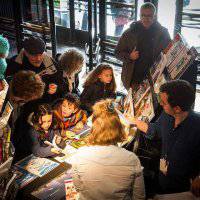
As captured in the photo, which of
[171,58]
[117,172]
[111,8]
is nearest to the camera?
[117,172]

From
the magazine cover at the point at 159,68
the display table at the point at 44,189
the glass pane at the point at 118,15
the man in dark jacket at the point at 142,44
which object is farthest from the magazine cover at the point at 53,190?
the glass pane at the point at 118,15

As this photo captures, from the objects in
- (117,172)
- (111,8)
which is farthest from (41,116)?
(111,8)

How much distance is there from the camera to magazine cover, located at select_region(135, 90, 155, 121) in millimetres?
3225

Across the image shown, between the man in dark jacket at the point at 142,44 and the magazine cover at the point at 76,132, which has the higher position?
the man in dark jacket at the point at 142,44

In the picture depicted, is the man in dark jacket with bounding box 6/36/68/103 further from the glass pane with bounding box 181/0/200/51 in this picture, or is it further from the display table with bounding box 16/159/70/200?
the glass pane with bounding box 181/0/200/51

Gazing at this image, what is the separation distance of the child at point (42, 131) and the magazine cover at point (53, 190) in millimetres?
396

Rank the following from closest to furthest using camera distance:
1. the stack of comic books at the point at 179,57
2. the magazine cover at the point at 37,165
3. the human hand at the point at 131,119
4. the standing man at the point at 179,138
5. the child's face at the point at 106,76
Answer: the standing man at the point at 179,138, the magazine cover at the point at 37,165, the stack of comic books at the point at 179,57, the human hand at the point at 131,119, the child's face at the point at 106,76

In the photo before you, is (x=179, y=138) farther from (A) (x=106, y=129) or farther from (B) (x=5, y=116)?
(B) (x=5, y=116)

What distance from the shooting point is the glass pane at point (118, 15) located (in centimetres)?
698

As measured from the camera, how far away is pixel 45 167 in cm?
288

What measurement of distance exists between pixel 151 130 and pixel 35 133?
112cm

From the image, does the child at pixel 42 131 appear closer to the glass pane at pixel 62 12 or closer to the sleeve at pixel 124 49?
the sleeve at pixel 124 49

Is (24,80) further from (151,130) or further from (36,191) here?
(151,130)

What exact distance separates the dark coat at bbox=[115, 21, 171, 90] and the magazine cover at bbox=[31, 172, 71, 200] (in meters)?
2.24
